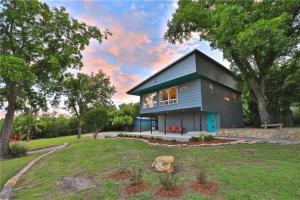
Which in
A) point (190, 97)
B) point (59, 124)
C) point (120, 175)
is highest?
point (190, 97)

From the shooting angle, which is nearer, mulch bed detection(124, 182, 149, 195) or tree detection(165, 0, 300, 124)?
mulch bed detection(124, 182, 149, 195)

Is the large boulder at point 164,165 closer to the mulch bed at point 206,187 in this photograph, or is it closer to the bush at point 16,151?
the mulch bed at point 206,187

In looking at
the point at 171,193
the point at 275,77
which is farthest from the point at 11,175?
the point at 275,77

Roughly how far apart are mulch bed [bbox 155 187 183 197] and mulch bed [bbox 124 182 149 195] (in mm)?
428

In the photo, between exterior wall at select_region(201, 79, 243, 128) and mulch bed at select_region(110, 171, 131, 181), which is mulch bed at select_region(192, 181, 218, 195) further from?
exterior wall at select_region(201, 79, 243, 128)

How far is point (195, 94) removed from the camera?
59.8ft

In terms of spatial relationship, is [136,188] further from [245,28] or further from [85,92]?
Answer: [85,92]

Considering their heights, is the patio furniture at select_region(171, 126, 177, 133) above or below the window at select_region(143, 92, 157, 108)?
below

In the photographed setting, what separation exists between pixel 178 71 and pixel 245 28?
23.7ft

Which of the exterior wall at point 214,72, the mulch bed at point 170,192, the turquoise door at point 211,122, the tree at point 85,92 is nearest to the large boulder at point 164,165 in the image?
the mulch bed at point 170,192

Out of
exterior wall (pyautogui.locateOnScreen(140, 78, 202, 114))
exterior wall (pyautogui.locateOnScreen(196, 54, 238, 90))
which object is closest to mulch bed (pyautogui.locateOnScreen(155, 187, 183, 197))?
exterior wall (pyautogui.locateOnScreen(140, 78, 202, 114))

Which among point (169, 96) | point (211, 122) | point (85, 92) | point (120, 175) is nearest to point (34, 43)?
point (120, 175)

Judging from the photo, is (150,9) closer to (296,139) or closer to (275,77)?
(296,139)

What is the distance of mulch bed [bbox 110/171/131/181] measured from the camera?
629 cm
